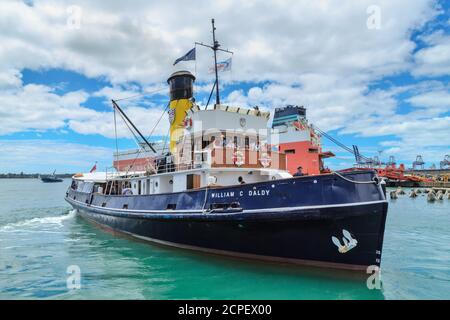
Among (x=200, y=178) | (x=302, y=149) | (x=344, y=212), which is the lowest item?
(x=344, y=212)

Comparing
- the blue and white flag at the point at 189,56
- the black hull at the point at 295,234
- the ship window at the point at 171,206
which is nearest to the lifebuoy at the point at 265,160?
the black hull at the point at 295,234

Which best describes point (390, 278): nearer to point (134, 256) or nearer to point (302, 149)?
point (134, 256)

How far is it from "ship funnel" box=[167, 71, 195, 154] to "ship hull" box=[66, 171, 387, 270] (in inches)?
192

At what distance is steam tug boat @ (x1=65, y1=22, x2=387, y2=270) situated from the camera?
824 centimetres

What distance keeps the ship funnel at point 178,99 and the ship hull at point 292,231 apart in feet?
16.0

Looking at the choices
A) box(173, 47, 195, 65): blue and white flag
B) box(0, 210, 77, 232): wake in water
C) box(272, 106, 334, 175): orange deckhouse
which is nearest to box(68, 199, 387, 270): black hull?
box(173, 47, 195, 65): blue and white flag

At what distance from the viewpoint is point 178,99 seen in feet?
50.5

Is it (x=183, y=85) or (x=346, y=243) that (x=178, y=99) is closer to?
(x=183, y=85)

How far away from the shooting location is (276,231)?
902cm

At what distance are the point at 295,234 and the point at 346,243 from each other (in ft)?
4.18

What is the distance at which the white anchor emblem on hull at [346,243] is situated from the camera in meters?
8.23

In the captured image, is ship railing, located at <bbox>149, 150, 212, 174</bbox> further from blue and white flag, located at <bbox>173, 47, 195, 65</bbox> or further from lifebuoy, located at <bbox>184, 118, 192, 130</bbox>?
blue and white flag, located at <bbox>173, 47, 195, 65</bbox>
